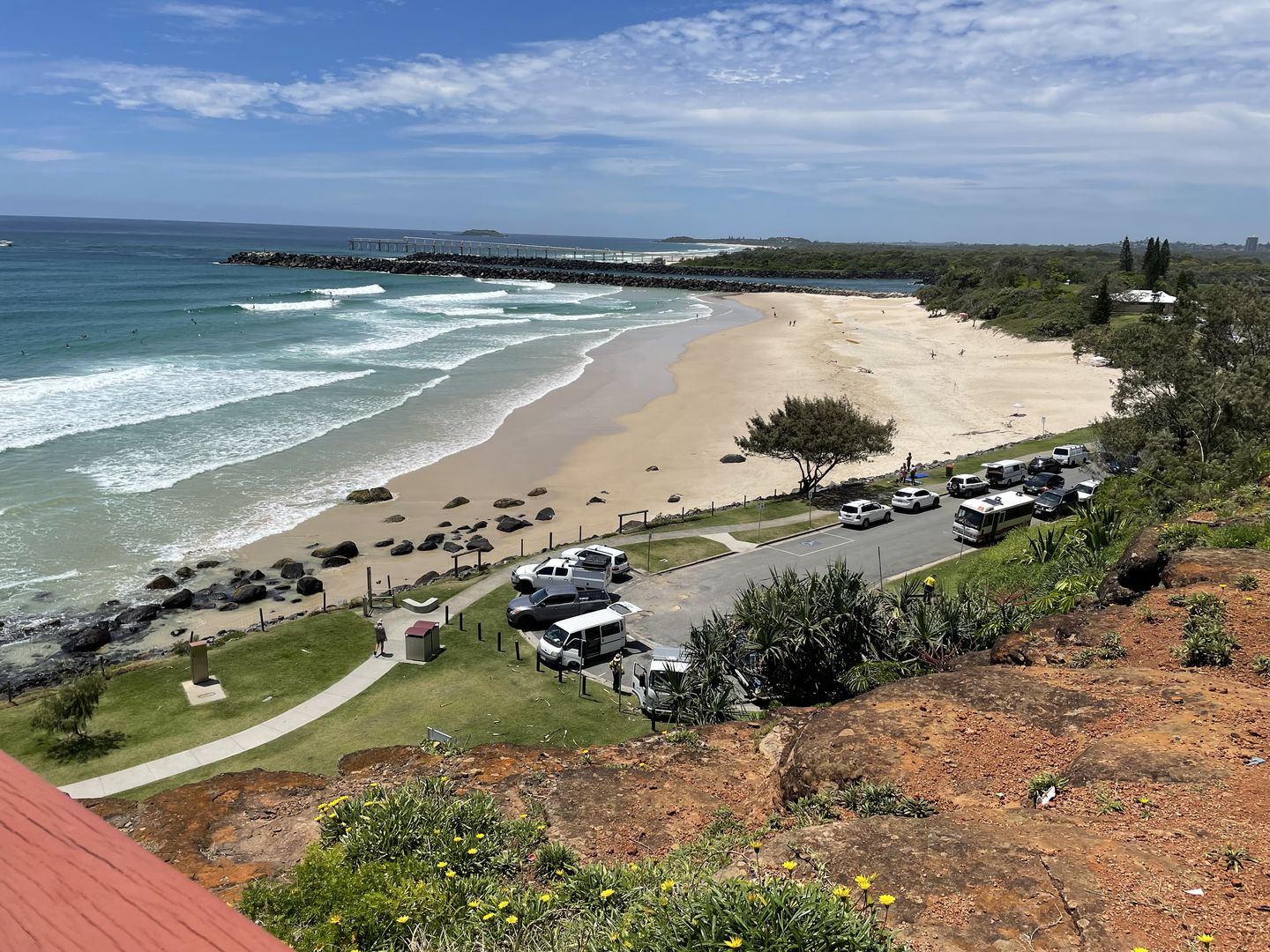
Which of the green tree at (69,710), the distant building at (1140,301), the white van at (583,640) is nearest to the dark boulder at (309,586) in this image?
the green tree at (69,710)

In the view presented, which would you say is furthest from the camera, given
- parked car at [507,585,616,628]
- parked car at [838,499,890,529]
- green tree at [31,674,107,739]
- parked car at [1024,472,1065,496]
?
parked car at [1024,472,1065,496]

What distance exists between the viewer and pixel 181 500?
33562mm

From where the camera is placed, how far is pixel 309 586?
26.6 m

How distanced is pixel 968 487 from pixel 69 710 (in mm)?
31974

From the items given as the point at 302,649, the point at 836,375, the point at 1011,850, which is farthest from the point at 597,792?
the point at 836,375

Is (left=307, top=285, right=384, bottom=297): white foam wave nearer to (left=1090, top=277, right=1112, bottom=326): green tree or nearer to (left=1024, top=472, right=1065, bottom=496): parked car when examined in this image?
(left=1090, top=277, right=1112, bottom=326): green tree

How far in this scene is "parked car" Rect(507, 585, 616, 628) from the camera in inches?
889

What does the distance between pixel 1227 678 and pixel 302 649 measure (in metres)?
19.7

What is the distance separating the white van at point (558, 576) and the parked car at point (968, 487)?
58.0 ft

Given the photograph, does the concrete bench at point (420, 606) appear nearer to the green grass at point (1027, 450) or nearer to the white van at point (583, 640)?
the white van at point (583, 640)

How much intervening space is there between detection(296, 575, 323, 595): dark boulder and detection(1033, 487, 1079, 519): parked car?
26379 millimetres

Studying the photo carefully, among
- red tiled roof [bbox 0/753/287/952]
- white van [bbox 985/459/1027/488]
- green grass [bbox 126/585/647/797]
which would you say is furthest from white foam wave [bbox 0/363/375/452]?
red tiled roof [bbox 0/753/287/952]

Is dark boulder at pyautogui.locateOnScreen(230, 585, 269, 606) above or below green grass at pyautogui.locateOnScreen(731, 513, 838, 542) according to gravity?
below

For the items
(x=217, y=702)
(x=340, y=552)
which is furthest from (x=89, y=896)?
(x=340, y=552)
